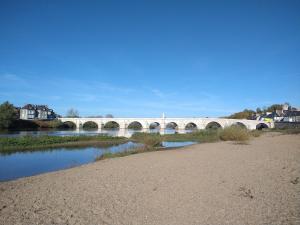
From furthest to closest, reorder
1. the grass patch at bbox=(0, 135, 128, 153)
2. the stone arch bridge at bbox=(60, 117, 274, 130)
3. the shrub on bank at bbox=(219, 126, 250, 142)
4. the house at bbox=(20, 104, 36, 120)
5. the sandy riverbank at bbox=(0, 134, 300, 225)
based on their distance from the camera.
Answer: the house at bbox=(20, 104, 36, 120) → the stone arch bridge at bbox=(60, 117, 274, 130) → the shrub on bank at bbox=(219, 126, 250, 142) → the grass patch at bbox=(0, 135, 128, 153) → the sandy riverbank at bbox=(0, 134, 300, 225)

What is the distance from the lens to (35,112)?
99000mm

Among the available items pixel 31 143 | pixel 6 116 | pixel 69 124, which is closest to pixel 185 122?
pixel 69 124

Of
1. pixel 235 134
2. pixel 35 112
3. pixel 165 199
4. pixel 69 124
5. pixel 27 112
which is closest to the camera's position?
pixel 165 199

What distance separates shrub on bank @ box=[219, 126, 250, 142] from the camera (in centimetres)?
2142

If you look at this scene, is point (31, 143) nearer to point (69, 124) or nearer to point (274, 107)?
point (69, 124)

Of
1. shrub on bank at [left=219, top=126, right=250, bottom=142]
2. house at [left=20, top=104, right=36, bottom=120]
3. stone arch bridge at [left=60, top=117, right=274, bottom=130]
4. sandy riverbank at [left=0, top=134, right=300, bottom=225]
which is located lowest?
sandy riverbank at [left=0, top=134, right=300, bottom=225]

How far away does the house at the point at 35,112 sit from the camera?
94.3 meters

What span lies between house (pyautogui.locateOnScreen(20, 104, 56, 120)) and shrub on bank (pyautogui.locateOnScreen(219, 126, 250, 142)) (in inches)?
3420

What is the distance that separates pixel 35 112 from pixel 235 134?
93.1 meters

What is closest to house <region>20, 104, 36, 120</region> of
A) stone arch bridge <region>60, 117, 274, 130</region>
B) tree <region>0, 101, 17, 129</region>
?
stone arch bridge <region>60, 117, 274, 130</region>

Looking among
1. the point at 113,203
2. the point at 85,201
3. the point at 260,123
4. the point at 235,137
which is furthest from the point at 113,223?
the point at 260,123

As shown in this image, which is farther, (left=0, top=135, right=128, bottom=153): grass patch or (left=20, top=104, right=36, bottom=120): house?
(left=20, top=104, right=36, bottom=120): house

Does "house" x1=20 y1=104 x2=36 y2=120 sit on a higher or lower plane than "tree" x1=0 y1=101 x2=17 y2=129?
higher

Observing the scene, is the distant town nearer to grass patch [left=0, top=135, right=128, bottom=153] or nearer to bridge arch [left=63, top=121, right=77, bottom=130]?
bridge arch [left=63, top=121, right=77, bottom=130]
